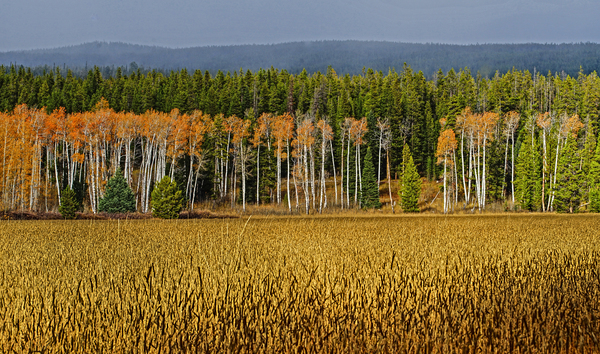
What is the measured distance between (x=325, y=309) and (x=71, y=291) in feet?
9.84

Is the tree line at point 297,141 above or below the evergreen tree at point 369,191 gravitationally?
above

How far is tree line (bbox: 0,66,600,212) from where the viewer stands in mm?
45719

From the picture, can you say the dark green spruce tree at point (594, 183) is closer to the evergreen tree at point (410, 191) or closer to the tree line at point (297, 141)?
the tree line at point (297, 141)

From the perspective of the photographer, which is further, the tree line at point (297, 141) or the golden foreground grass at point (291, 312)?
the tree line at point (297, 141)

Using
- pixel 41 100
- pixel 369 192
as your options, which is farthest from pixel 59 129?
pixel 369 192

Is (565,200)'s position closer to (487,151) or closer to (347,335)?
(487,151)

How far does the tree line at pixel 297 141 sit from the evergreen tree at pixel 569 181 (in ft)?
0.63

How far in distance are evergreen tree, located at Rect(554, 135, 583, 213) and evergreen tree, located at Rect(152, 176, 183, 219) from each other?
36.0 meters

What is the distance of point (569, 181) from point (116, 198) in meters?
42.9

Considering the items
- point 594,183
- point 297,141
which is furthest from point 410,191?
point 594,183

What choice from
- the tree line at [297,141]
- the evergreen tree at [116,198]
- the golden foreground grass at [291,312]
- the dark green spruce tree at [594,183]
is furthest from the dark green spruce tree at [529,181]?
→ the golden foreground grass at [291,312]

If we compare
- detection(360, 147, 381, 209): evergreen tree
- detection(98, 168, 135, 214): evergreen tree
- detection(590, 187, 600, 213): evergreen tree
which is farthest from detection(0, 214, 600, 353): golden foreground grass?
detection(590, 187, 600, 213): evergreen tree

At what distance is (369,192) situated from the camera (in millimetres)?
48438

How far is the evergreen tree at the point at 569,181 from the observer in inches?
1644
